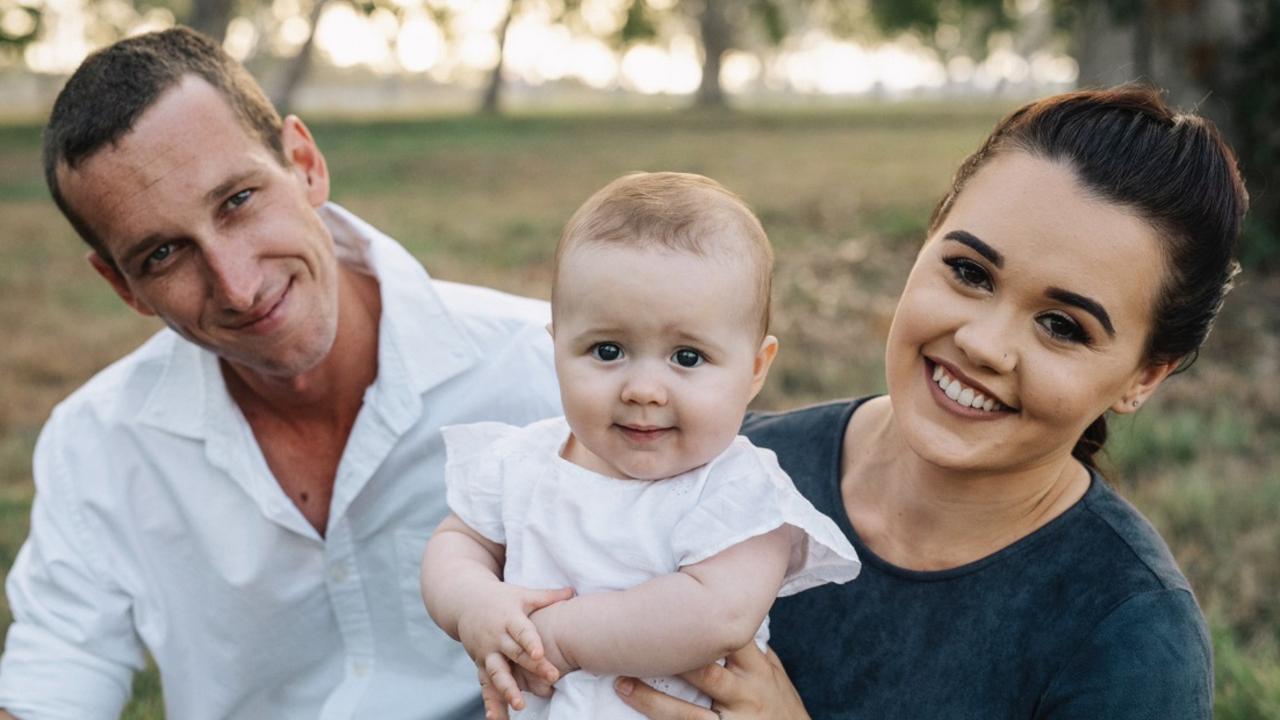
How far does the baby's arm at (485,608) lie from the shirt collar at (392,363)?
730mm

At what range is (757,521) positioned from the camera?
1.92m

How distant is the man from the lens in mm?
2646

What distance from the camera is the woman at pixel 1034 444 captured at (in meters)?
1.87

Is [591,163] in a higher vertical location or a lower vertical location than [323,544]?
lower

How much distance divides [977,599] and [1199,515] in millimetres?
2537

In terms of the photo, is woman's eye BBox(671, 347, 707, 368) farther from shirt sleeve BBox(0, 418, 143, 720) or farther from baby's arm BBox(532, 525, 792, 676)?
shirt sleeve BBox(0, 418, 143, 720)

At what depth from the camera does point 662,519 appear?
196cm

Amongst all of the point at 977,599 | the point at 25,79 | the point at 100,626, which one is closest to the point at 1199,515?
the point at 977,599

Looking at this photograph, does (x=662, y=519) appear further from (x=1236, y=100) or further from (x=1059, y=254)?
(x=1236, y=100)

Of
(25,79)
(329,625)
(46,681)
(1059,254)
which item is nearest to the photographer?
(1059,254)

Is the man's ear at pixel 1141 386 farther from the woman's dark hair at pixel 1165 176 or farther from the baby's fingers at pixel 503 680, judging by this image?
the baby's fingers at pixel 503 680

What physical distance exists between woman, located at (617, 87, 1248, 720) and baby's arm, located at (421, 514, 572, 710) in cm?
19

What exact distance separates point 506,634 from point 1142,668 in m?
0.98

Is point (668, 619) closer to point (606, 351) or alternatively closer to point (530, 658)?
Result: point (530, 658)
